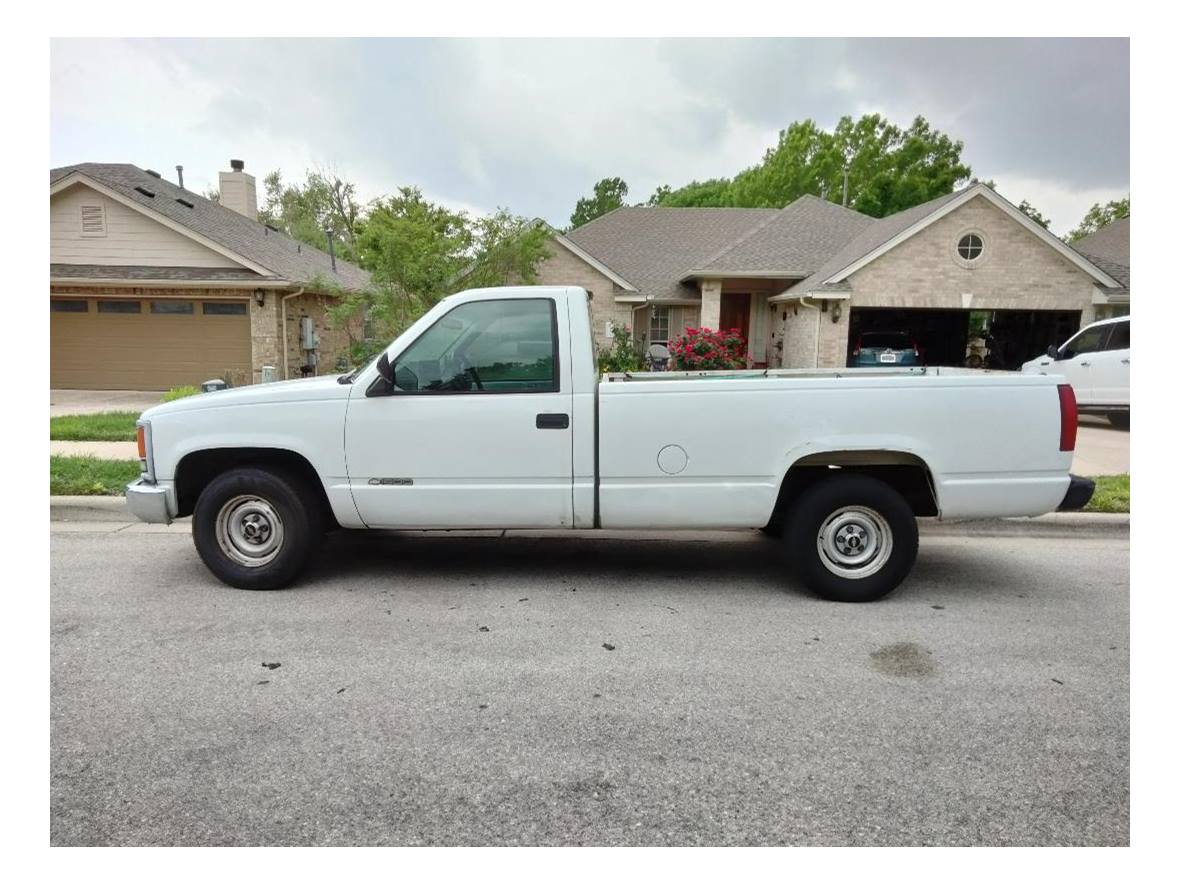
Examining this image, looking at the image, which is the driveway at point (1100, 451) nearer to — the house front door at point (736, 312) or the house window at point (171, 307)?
the house front door at point (736, 312)

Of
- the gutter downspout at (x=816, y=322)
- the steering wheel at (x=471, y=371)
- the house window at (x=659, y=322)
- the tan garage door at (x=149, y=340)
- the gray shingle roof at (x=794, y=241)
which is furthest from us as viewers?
the house window at (x=659, y=322)

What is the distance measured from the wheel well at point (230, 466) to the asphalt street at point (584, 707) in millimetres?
586

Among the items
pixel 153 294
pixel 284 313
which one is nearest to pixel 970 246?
pixel 284 313

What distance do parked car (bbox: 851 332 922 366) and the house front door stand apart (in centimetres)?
362

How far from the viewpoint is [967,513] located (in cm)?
468

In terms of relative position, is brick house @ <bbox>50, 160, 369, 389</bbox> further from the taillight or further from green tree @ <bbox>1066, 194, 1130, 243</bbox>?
green tree @ <bbox>1066, 194, 1130, 243</bbox>

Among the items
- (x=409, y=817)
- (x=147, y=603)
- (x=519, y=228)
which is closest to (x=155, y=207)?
(x=519, y=228)

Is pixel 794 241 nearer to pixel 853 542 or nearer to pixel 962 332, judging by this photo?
pixel 962 332

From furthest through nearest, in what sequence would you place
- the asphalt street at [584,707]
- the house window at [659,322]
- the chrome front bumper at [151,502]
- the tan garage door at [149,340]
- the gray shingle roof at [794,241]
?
the house window at [659,322], the gray shingle roof at [794,241], the tan garage door at [149,340], the chrome front bumper at [151,502], the asphalt street at [584,707]

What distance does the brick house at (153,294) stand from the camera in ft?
57.4

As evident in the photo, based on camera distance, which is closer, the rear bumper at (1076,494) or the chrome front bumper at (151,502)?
the rear bumper at (1076,494)

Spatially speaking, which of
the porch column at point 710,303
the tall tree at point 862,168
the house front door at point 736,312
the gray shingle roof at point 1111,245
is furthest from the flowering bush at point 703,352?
the tall tree at point 862,168

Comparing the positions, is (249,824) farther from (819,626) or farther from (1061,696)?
(1061,696)

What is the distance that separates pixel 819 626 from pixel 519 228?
1335 centimetres
